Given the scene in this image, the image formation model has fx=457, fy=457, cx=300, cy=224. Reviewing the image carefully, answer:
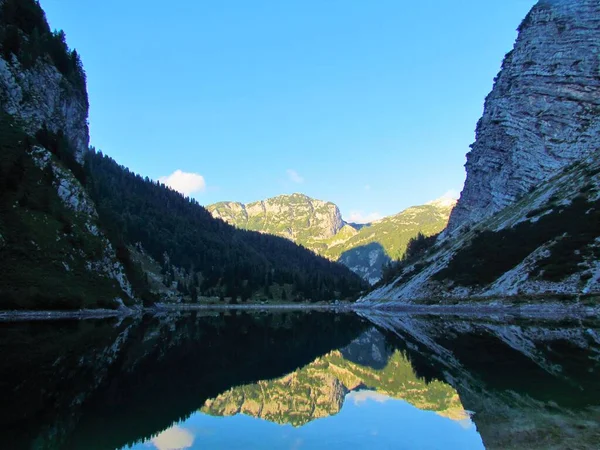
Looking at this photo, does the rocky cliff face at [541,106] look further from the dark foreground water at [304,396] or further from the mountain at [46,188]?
the mountain at [46,188]

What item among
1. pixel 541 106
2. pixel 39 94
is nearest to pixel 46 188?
pixel 39 94

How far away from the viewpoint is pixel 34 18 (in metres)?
119

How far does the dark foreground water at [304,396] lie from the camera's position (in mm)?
14820

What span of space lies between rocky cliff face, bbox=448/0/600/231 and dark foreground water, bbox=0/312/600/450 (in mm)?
104070

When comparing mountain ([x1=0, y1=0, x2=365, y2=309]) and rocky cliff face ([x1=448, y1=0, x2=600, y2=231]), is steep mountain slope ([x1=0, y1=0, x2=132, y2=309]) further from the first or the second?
rocky cliff face ([x1=448, y1=0, x2=600, y2=231])

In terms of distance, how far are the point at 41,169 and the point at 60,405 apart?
264 feet

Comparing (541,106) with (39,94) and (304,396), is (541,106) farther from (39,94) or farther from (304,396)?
(304,396)

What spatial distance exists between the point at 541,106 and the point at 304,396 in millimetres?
137169

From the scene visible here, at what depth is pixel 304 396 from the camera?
23562 millimetres

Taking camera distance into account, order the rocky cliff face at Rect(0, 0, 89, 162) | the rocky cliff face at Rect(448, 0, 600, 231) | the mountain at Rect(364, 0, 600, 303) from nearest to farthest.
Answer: the mountain at Rect(364, 0, 600, 303) < the rocky cliff face at Rect(0, 0, 89, 162) < the rocky cliff face at Rect(448, 0, 600, 231)

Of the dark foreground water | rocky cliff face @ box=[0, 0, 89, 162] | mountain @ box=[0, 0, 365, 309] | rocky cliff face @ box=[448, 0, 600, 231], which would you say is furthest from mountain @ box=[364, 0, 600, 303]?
rocky cliff face @ box=[0, 0, 89, 162]

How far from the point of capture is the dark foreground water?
14.8m

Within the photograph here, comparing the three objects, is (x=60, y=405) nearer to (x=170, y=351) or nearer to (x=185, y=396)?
(x=185, y=396)

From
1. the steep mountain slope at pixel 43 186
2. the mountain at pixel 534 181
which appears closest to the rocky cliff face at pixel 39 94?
the steep mountain slope at pixel 43 186
